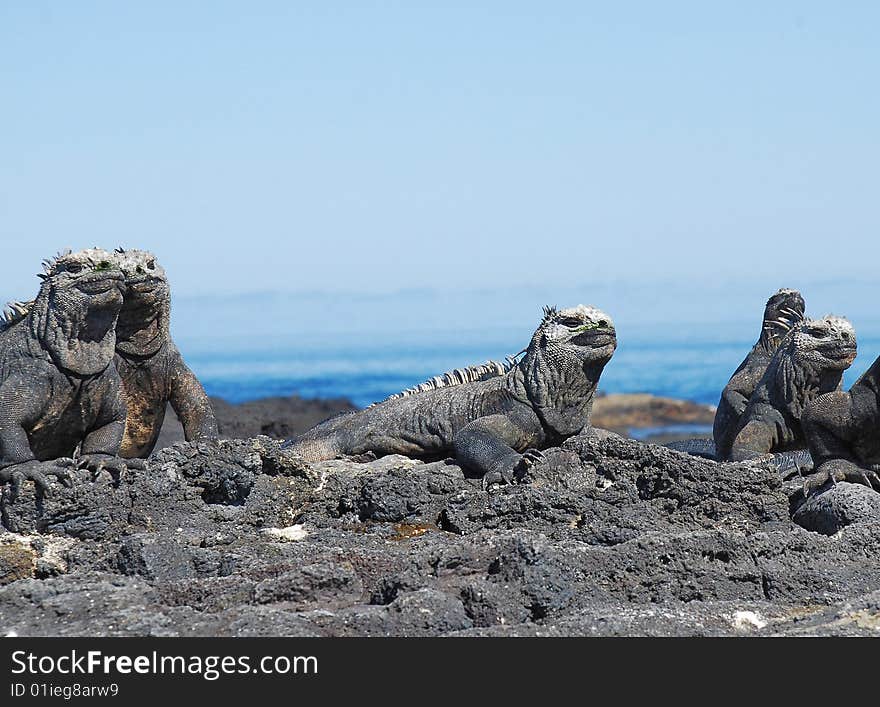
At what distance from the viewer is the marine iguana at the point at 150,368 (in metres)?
7.37

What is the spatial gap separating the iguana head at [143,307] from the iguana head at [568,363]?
216cm

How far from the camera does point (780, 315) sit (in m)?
9.63

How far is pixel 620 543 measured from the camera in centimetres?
591

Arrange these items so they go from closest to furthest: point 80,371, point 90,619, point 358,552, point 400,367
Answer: point 90,619 → point 358,552 → point 80,371 → point 400,367

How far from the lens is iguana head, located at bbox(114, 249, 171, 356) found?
7234 millimetres

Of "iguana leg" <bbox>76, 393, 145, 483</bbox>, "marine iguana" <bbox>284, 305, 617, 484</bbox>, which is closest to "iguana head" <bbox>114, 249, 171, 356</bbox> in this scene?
"iguana leg" <bbox>76, 393, 145, 483</bbox>

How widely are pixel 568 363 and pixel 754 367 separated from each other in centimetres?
181

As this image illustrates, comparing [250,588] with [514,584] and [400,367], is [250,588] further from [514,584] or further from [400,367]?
[400,367]

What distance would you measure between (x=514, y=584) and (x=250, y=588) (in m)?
0.97

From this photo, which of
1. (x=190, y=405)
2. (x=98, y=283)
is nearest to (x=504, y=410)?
(x=190, y=405)

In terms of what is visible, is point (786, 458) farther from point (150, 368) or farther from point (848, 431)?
point (150, 368)

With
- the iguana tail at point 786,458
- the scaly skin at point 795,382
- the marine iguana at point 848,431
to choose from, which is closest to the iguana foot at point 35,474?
the iguana tail at point 786,458

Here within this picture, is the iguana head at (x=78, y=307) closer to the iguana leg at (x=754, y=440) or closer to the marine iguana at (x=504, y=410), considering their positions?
the marine iguana at (x=504, y=410)
